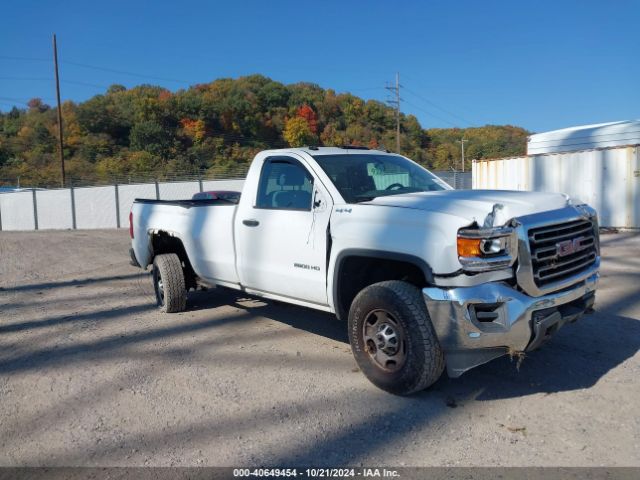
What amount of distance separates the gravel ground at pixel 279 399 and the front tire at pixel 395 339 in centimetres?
20

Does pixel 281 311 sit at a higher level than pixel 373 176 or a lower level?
lower

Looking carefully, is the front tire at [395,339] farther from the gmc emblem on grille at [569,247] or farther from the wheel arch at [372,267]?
the gmc emblem on grille at [569,247]

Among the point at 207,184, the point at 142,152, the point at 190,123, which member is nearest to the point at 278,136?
the point at 190,123

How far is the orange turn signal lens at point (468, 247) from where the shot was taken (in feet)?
11.9

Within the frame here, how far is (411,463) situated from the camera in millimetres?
3221

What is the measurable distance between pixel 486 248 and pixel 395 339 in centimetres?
95

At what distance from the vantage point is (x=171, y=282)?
21.8 feet

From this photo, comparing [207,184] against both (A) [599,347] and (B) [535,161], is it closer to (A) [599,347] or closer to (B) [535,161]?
(B) [535,161]

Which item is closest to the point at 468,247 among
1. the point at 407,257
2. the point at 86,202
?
the point at 407,257

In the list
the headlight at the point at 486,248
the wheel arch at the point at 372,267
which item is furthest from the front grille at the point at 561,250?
the wheel arch at the point at 372,267

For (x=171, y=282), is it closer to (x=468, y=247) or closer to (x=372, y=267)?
(x=372, y=267)

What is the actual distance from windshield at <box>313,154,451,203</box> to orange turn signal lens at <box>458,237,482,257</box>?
46.2 inches

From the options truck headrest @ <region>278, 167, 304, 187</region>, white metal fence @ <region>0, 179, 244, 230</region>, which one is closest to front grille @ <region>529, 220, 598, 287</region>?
truck headrest @ <region>278, 167, 304, 187</region>

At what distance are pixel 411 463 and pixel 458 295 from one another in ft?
3.60
